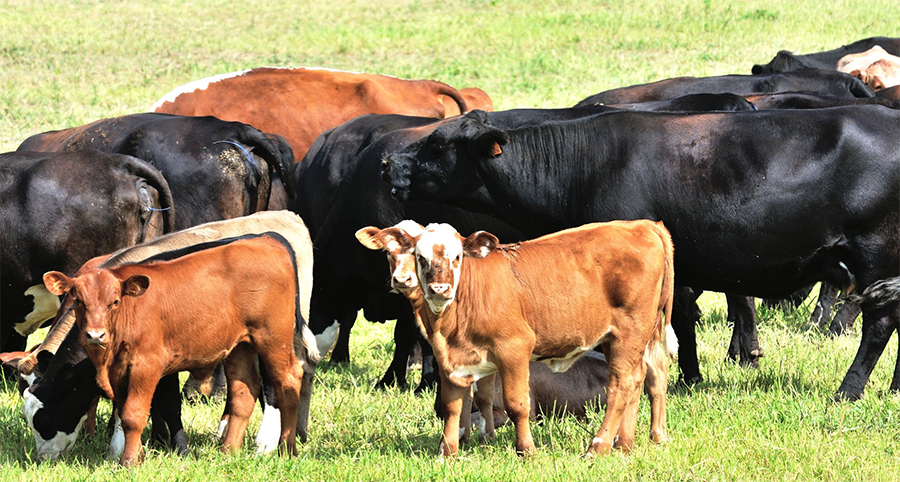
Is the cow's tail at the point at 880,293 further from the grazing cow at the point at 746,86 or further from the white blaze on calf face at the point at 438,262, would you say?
the grazing cow at the point at 746,86

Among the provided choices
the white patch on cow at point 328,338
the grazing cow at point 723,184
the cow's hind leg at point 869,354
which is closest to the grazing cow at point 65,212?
the white patch on cow at point 328,338

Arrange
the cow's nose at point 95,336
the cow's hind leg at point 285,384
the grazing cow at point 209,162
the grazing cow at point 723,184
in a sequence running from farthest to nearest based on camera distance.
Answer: the grazing cow at point 209,162
the grazing cow at point 723,184
the cow's hind leg at point 285,384
the cow's nose at point 95,336

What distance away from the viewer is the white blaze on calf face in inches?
196

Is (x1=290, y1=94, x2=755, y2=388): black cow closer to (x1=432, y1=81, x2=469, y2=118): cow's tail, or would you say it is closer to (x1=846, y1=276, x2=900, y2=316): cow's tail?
(x1=846, y1=276, x2=900, y2=316): cow's tail

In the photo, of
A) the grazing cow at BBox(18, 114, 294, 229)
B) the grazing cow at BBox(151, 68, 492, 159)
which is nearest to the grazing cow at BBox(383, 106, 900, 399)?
the grazing cow at BBox(18, 114, 294, 229)

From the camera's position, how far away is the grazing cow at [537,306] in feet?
17.1

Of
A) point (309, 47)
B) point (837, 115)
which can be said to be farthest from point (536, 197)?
point (309, 47)

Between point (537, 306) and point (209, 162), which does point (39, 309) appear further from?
point (537, 306)

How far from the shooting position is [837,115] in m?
6.75

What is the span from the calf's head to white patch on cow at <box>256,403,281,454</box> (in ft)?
3.88

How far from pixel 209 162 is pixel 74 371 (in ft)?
9.80

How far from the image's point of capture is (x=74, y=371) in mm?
5711

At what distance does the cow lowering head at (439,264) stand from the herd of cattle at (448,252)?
0.04ft

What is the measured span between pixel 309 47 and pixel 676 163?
26.3m
